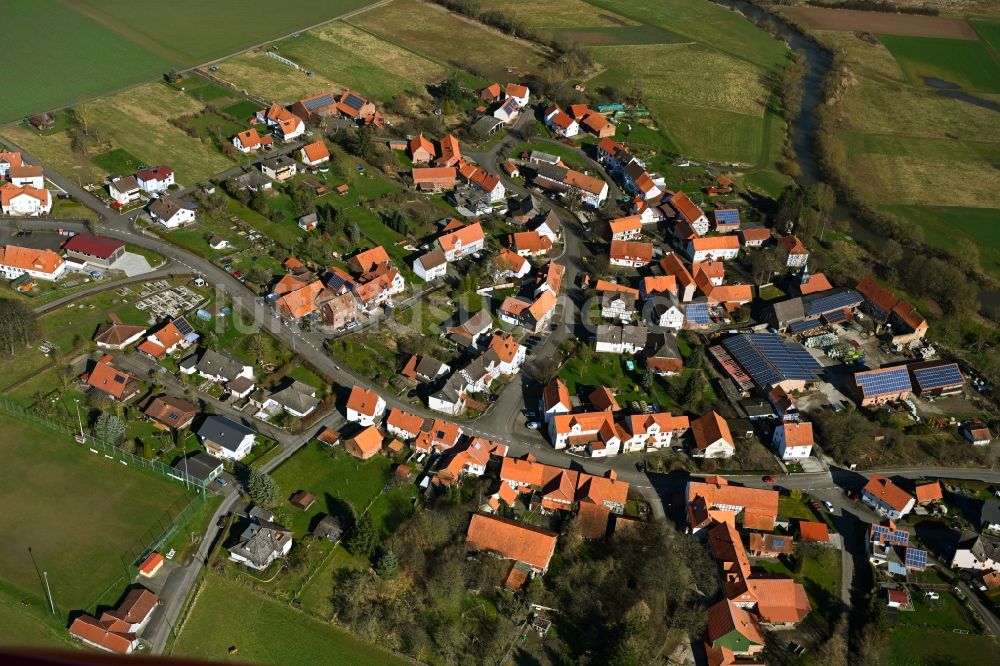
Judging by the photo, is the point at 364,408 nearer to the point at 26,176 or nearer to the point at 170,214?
the point at 170,214

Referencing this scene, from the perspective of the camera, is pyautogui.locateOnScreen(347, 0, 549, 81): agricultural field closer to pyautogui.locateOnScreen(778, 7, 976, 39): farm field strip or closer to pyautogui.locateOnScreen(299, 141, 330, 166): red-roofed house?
pyautogui.locateOnScreen(299, 141, 330, 166): red-roofed house

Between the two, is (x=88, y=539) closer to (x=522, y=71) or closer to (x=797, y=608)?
(x=797, y=608)

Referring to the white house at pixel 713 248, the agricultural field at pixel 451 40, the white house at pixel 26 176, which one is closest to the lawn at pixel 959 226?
the white house at pixel 713 248

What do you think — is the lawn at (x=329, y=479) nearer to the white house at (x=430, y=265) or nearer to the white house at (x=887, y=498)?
the white house at (x=430, y=265)

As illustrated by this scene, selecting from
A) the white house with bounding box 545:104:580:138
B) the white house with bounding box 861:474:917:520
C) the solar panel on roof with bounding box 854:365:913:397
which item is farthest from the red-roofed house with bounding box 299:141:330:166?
the white house with bounding box 861:474:917:520

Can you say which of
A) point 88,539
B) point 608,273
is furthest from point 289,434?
point 608,273
